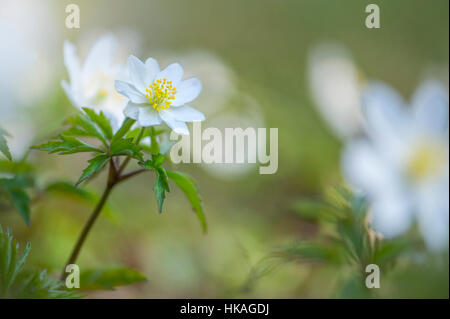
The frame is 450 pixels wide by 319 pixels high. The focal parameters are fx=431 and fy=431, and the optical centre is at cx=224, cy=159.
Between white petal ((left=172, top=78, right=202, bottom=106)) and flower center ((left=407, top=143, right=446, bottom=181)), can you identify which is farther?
flower center ((left=407, top=143, right=446, bottom=181))

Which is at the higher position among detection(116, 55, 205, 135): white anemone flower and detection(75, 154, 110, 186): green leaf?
detection(116, 55, 205, 135): white anemone flower

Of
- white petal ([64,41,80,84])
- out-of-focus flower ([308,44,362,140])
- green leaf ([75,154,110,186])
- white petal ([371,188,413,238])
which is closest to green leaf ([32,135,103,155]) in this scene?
green leaf ([75,154,110,186])

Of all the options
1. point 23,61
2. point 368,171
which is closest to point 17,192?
point 23,61

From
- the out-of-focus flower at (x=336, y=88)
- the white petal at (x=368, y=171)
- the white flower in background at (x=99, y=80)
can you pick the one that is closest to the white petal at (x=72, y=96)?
the white flower in background at (x=99, y=80)

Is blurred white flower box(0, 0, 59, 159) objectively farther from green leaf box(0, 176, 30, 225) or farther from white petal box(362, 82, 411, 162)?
white petal box(362, 82, 411, 162)

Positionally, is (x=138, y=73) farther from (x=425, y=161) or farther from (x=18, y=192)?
(x=425, y=161)

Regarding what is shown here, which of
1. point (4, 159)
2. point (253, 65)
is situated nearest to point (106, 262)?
point (4, 159)
